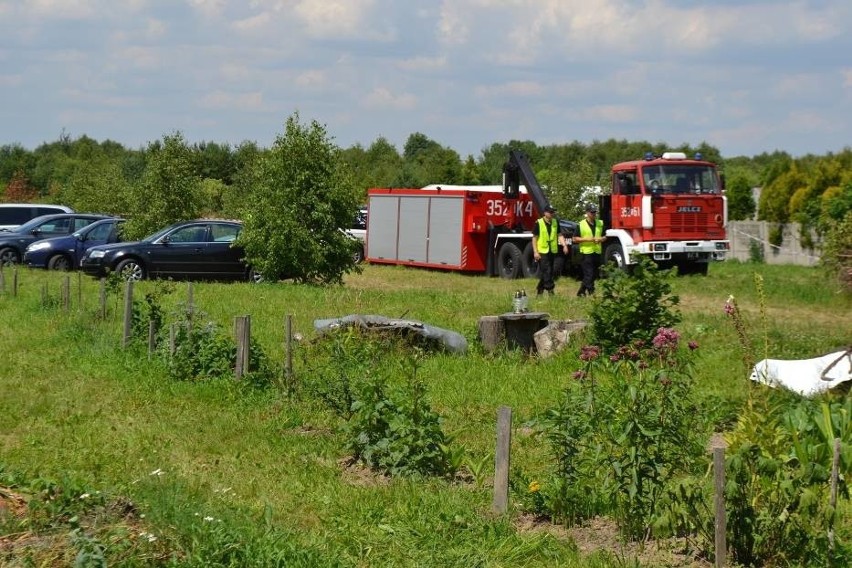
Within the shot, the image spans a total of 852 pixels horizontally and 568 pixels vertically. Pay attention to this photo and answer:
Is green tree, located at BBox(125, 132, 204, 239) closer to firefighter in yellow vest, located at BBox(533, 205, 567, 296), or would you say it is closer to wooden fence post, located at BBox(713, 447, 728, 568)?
firefighter in yellow vest, located at BBox(533, 205, 567, 296)

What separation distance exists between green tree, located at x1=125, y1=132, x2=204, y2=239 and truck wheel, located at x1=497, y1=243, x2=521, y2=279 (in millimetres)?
7974

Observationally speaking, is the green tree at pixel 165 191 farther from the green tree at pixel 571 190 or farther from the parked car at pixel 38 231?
the green tree at pixel 571 190

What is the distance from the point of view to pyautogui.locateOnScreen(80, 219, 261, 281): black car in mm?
25219

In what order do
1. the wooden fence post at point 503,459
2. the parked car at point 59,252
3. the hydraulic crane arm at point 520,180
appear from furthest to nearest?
Result: the hydraulic crane arm at point 520,180 → the parked car at point 59,252 → the wooden fence post at point 503,459

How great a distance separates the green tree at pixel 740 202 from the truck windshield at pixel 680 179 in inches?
739

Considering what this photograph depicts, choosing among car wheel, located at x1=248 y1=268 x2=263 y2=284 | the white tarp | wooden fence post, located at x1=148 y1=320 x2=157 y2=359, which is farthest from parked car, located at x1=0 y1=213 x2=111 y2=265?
the white tarp

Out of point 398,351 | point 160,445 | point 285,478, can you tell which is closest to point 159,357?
point 398,351

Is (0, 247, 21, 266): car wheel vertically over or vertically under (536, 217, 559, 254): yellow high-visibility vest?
under

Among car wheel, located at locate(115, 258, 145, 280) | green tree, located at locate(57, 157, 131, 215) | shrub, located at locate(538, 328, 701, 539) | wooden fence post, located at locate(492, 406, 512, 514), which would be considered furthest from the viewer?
green tree, located at locate(57, 157, 131, 215)

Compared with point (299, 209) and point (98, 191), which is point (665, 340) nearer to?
point (299, 209)

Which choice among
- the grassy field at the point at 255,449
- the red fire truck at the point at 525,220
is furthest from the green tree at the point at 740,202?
the grassy field at the point at 255,449

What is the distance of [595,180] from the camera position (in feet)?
138

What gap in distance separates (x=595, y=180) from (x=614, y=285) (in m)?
29.8

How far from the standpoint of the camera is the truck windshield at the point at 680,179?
26.3 metres
